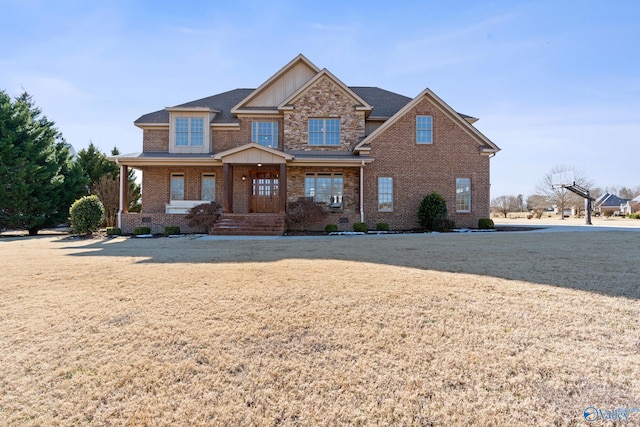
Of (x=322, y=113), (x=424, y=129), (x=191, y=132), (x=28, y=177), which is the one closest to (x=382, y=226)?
(x=424, y=129)

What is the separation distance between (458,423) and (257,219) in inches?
526

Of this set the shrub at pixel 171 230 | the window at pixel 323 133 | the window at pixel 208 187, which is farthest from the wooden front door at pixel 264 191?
the shrub at pixel 171 230

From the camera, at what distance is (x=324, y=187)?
57.8ft

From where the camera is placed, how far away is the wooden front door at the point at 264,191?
17797 millimetres

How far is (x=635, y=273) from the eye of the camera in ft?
18.0

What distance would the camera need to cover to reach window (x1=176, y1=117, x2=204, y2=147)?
59.5 feet

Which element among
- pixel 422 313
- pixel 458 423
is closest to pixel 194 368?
pixel 458 423

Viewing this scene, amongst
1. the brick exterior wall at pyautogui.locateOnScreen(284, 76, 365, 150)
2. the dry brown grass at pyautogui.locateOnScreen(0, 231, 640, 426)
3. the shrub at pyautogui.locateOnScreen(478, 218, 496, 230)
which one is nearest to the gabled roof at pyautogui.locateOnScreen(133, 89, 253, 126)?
the brick exterior wall at pyautogui.locateOnScreen(284, 76, 365, 150)

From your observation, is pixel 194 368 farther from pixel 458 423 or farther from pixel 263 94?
pixel 263 94

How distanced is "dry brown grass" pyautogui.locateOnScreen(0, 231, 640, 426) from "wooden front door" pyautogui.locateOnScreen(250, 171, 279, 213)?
12.3 metres

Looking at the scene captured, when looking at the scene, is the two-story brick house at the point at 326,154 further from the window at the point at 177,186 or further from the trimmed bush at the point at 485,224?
the trimmed bush at the point at 485,224

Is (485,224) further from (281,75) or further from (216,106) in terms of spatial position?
(216,106)

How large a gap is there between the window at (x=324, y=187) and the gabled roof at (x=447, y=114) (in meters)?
2.09

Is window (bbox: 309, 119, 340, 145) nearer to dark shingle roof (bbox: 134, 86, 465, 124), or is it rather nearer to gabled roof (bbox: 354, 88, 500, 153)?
gabled roof (bbox: 354, 88, 500, 153)
